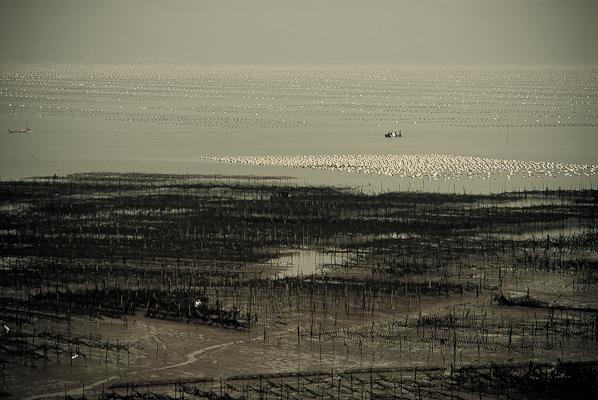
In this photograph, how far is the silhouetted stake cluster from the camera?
52.7 feet

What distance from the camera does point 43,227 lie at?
25281mm

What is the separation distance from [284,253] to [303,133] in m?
40.9

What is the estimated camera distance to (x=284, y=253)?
22.9 meters

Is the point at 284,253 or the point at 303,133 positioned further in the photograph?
the point at 303,133

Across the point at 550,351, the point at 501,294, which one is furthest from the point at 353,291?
the point at 550,351

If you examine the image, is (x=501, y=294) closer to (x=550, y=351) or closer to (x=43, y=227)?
(x=550, y=351)

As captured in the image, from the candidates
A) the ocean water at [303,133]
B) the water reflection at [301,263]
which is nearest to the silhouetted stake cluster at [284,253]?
the water reflection at [301,263]

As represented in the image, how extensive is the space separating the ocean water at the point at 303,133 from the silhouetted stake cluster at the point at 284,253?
6162 mm

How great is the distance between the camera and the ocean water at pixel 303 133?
40.2 metres

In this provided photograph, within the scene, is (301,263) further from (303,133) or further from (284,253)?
(303,133)

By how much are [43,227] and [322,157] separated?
2376 centimetres

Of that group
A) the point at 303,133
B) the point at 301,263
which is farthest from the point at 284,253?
the point at 303,133

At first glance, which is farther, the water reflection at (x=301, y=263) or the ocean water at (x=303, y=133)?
the ocean water at (x=303, y=133)

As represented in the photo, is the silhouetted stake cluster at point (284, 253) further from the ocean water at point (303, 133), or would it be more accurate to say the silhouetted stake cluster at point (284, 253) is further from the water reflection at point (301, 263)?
the ocean water at point (303, 133)
